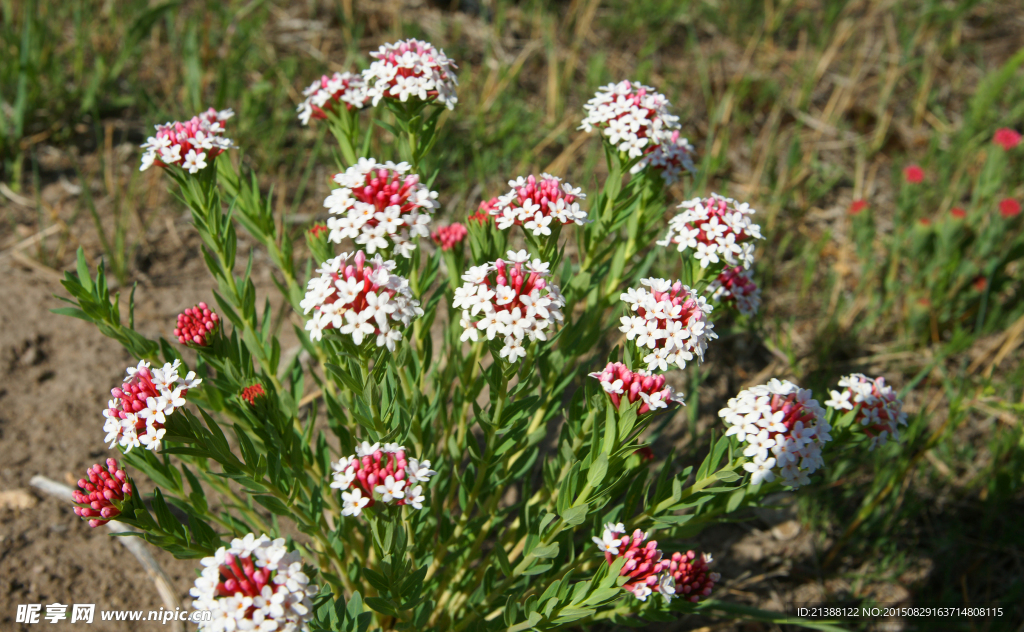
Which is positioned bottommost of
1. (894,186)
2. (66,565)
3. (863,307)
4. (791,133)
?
(66,565)

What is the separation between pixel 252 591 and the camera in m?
1.91

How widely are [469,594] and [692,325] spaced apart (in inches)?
69.2

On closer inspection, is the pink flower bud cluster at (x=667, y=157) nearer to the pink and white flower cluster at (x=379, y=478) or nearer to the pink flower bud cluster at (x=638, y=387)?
the pink flower bud cluster at (x=638, y=387)

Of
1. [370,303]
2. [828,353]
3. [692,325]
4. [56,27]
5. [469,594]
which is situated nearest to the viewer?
[370,303]

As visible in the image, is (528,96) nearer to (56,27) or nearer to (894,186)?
(894,186)

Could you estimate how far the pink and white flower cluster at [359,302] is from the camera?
2023 mm

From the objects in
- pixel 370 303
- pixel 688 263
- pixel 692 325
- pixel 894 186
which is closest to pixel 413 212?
pixel 370 303

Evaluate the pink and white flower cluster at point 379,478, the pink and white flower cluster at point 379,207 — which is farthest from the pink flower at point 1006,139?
the pink and white flower cluster at point 379,478

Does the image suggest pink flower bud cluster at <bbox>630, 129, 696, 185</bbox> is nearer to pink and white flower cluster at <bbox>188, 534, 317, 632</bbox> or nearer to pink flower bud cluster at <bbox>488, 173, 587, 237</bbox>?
pink flower bud cluster at <bbox>488, 173, 587, 237</bbox>

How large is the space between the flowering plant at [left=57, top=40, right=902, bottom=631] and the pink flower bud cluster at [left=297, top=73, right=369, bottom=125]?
1 cm

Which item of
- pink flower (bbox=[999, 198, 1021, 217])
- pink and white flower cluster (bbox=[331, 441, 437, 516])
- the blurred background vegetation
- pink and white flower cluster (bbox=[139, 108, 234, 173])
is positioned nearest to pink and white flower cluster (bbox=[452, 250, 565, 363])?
pink and white flower cluster (bbox=[331, 441, 437, 516])

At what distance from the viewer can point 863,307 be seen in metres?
5.34

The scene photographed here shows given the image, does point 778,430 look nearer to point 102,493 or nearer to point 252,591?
point 252,591

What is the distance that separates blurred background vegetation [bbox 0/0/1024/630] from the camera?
161 inches
